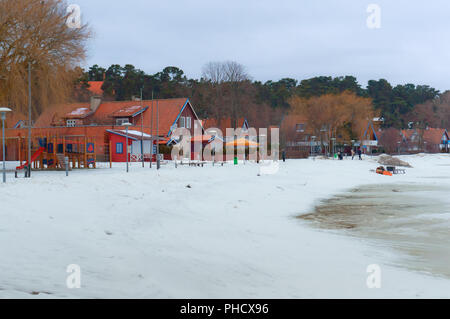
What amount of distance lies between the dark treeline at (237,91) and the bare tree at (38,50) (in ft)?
136

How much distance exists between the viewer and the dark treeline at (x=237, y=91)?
6581cm

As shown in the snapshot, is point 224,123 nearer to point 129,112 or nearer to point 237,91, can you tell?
point 237,91

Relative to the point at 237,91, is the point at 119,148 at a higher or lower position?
lower

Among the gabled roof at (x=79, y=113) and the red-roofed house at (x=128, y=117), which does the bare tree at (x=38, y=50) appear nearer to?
the red-roofed house at (x=128, y=117)

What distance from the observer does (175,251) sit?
7.96 metres

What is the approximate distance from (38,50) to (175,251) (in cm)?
1788

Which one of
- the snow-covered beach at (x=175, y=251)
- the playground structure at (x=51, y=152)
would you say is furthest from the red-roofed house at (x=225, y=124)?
the snow-covered beach at (x=175, y=251)

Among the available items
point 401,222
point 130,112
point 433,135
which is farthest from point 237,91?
point 433,135

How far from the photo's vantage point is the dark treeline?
65812mm

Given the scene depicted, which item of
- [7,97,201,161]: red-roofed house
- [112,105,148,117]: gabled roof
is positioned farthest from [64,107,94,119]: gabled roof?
[112,105,148,117]: gabled roof

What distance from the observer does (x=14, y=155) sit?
142 feet

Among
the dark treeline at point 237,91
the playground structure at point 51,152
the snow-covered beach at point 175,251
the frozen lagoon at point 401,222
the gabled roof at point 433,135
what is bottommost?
the frozen lagoon at point 401,222

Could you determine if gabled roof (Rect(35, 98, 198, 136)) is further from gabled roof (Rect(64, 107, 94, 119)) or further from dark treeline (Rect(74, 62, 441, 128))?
dark treeline (Rect(74, 62, 441, 128))

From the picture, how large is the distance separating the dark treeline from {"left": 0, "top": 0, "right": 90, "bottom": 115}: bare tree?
4140 centimetres
